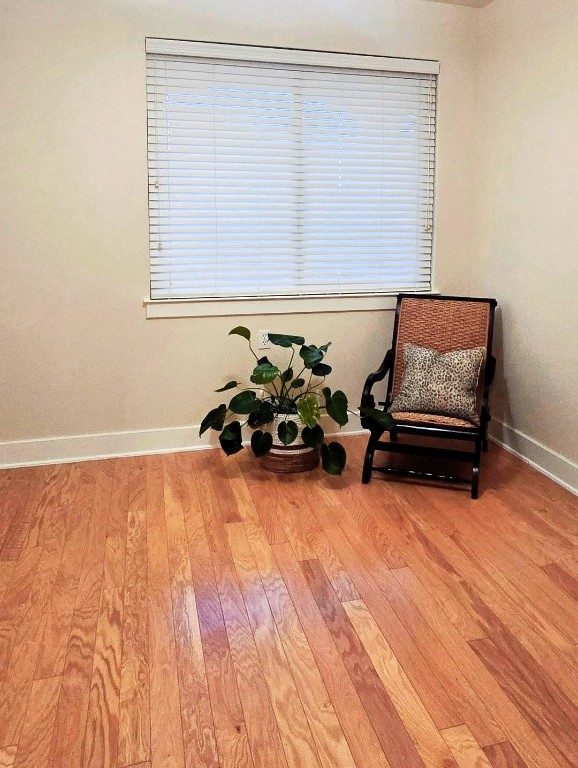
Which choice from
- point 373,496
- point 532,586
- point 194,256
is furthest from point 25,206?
point 532,586

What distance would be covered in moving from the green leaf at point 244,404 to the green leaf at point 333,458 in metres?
0.42

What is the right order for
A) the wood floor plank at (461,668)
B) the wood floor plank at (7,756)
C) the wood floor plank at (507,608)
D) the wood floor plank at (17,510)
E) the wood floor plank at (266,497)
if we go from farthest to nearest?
the wood floor plank at (266,497), the wood floor plank at (17,510), the wood floor plank at (507,608), the wood floor plank at (461,668), the wood floor plank at (7,756)

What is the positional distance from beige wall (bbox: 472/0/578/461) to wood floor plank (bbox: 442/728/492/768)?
1898 millimetres

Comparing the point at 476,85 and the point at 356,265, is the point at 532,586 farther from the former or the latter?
the point at 476,85

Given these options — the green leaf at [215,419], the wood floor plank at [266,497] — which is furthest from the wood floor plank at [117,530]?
the wood floor plank at [266,497]

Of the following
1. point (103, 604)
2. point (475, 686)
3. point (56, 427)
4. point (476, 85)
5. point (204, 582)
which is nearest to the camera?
point (475, 686)

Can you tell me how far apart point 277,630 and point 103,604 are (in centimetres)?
63

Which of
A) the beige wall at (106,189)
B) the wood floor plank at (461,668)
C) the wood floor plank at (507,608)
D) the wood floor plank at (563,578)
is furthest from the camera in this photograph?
the beige wall at (106,189)

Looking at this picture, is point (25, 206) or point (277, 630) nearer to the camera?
point (277, 630)

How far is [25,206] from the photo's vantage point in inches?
129

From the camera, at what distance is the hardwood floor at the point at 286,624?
1659 millimetres

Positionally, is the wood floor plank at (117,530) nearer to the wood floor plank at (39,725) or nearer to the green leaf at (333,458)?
Result: the wood floor plank at (39,725)

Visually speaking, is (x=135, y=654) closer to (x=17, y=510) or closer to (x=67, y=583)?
(x=67, y=583)

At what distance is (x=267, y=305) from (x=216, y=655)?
2187 mm
